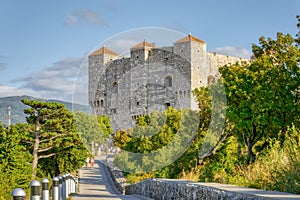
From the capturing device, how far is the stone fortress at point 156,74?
2105 inches

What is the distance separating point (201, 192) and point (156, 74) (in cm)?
4742

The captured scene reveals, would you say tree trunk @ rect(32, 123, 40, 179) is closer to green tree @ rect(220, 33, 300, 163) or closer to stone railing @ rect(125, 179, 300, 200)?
green tree @ rect(220, 33, 300, 163)

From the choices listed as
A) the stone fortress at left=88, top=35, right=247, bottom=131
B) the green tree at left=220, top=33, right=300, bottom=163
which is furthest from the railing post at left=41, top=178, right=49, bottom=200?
the stone fortress at left=88, top=35, right=247, bottom=131

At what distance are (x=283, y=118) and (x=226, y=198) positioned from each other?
673 cm

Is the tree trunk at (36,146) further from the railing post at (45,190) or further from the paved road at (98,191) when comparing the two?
the railing post at (45,190)

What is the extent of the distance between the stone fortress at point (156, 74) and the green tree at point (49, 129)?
2607 cm

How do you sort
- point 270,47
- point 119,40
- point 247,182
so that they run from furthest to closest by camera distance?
point 270,47, point 119,40, point 247,182

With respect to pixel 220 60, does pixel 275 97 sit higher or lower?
lower

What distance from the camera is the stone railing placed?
15.5 feet

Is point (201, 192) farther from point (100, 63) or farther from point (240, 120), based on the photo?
point (100, 63)

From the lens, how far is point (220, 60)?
5809 centimetres

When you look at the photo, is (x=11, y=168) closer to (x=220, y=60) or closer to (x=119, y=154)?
(x=119, y=154)

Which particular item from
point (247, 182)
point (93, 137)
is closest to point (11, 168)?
point (93, 137)

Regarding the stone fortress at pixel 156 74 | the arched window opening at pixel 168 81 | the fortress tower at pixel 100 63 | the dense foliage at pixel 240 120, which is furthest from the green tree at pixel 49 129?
the fortress tower at pixel 100 63
